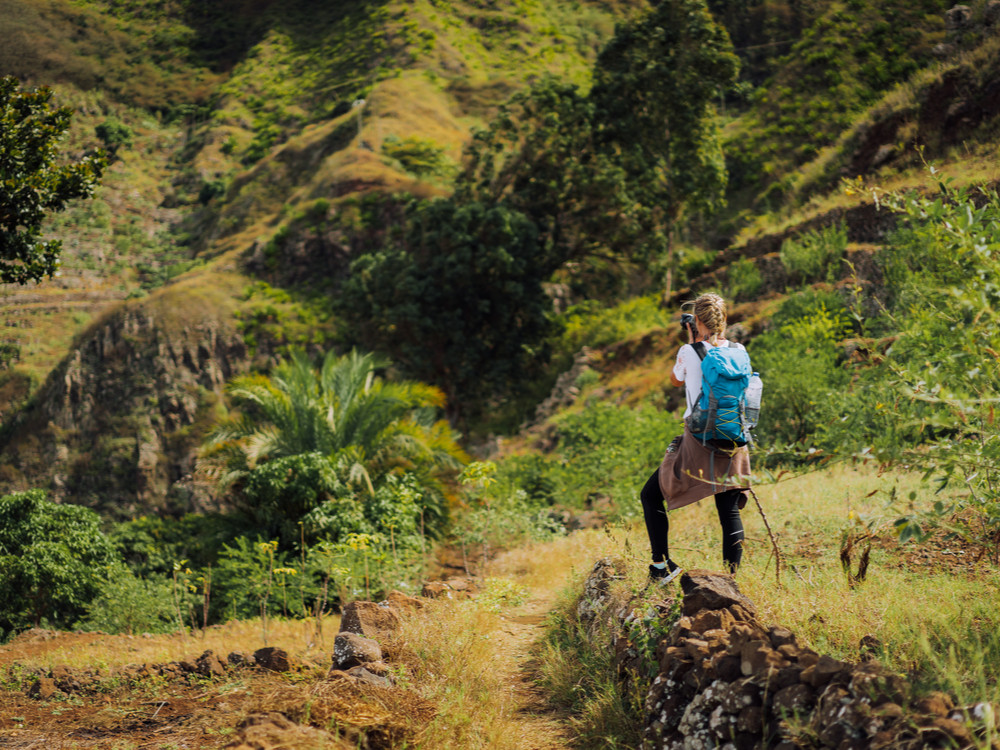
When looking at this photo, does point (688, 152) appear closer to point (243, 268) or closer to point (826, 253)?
point (826, 253)

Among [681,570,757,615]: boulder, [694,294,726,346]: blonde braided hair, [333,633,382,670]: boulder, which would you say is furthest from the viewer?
[694,294,726,346]: blonde braided hair

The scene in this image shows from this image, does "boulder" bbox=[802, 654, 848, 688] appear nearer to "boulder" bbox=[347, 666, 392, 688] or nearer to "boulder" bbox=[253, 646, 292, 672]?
"boulder" bbox=[347, 666, 392, 688]

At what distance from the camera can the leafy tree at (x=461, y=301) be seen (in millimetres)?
22609

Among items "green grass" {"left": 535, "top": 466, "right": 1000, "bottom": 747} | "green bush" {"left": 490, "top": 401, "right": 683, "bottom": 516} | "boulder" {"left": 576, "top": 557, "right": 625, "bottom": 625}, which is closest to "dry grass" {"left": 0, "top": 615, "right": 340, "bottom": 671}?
"boulder" {"left": 576, "top": 557, "right": 625, "bottom": 625}

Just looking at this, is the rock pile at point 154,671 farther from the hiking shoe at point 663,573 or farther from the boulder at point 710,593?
the boulder at point 710,593

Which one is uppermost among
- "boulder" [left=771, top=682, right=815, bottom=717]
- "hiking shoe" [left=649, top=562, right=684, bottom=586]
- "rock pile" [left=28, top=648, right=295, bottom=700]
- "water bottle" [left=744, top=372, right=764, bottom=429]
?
"water bottle" [left=744, top=372, right=764, bottom=429]

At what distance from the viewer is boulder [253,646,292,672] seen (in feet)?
15.8

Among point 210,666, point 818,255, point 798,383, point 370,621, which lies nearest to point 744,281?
point 818,255

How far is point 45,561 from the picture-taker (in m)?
9.21

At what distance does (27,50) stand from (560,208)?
66860 mm

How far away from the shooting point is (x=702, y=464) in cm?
407

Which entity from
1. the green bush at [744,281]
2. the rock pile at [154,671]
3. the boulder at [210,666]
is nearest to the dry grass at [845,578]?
the rock pile at [154,671]

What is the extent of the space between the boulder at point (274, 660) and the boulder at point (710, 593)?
272cm

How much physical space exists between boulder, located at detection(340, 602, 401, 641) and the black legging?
1.84 m
